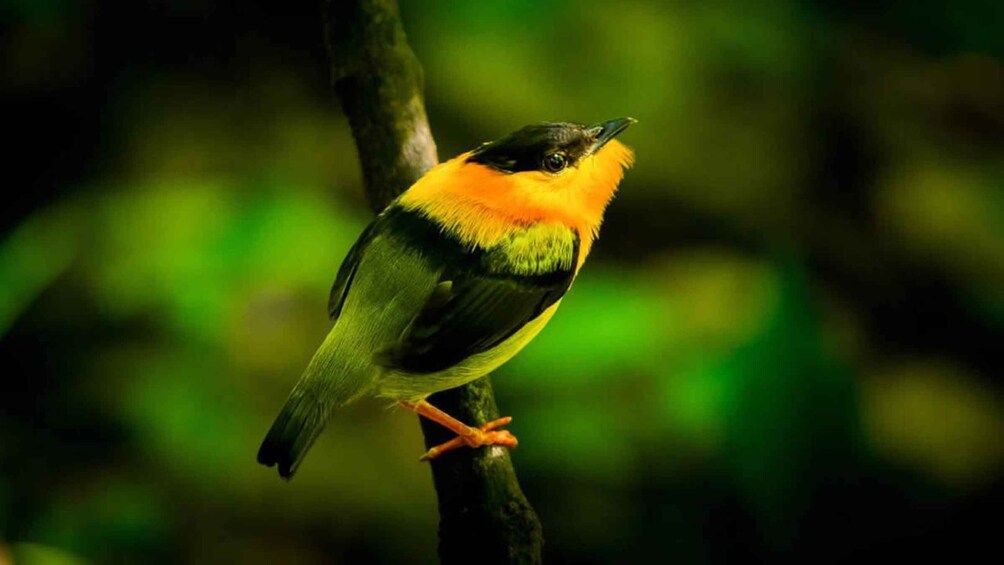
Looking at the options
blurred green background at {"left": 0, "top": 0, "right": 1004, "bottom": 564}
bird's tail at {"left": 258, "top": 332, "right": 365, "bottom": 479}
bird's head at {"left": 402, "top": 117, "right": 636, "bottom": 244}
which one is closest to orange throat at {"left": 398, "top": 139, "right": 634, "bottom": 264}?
bird's head at {"left": 402, "top": 117, "right": 636, "bottom": 244}

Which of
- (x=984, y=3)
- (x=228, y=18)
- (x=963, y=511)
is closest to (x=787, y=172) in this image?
(x=984, y=3)

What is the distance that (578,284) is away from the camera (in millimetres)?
1669

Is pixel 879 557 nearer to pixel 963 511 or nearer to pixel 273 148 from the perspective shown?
pixel 963 511

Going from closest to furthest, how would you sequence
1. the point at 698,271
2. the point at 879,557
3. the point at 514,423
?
the point at 514,423 → the point at 879,557 → the point at 698,271

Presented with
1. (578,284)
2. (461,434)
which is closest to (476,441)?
(461,434)

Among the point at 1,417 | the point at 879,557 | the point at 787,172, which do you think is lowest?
the point at 879,557

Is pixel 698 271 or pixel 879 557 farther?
pixel 698 271

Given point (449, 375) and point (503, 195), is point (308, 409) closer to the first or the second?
point (449, 375)

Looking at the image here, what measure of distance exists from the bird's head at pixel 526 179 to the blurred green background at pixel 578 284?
27.0 inches

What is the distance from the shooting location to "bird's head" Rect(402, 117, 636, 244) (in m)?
0.89

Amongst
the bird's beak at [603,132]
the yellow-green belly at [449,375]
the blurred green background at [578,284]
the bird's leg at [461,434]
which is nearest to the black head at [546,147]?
the bird's beak at [603,132]

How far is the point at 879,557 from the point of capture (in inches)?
68.3

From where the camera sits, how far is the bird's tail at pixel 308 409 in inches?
29.9

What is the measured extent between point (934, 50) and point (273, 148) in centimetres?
125
